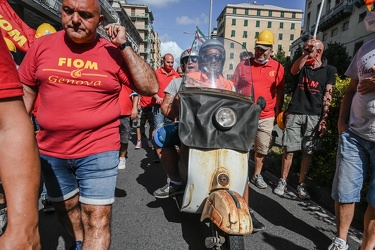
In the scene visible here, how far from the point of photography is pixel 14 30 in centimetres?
372

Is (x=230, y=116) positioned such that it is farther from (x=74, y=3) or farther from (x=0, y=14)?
(x=0, y=14)

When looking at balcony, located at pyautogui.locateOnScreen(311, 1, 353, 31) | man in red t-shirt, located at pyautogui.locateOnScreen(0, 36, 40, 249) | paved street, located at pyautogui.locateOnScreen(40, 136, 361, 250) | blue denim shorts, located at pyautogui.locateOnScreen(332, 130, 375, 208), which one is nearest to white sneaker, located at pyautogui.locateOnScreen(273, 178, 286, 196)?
paved street, located at pyautogui.locateOnScreen(40, 136, 361, 250)

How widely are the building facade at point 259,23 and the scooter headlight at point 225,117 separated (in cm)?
8318

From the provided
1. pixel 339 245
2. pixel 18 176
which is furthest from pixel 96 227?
pixel 339 245

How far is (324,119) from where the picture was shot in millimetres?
3902

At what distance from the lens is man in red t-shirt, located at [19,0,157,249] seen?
1967 mm

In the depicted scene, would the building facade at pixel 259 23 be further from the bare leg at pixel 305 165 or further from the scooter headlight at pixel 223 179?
the scooter headlight at pixel 223 179

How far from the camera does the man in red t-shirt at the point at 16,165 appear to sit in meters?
0.90

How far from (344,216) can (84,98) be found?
7.50 feet

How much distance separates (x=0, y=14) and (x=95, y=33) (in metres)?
2.56

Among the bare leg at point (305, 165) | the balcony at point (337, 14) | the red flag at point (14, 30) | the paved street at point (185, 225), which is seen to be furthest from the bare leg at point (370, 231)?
the balcony at point (337, 14)

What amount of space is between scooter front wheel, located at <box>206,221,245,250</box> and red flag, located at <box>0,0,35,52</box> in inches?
127

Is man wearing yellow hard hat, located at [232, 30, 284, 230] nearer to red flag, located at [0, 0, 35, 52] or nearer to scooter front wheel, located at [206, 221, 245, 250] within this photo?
scooter front wheel, located at [206, 221, 245, 250]

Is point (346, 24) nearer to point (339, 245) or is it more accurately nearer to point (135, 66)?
point (339, 245)
